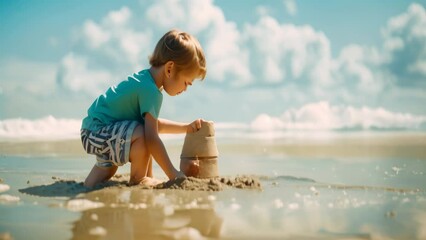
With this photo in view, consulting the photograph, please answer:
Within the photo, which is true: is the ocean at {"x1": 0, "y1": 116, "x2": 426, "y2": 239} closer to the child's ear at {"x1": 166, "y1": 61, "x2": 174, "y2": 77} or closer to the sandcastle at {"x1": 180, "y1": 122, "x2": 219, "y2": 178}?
the sandcastle at {"x1": 180, "y1": 122, "x2": 219, "y2": 178}

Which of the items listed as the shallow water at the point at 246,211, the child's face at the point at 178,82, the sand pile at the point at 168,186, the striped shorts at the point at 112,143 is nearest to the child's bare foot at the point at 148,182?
the sand pile at the point at 168,186

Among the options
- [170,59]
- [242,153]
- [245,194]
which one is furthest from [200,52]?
[242,153]

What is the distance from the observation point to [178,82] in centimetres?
480

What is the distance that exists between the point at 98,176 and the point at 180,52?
1.44 metres

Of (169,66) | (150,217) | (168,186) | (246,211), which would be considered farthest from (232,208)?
(169,66)

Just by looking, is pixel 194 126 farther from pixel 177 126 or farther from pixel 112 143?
pixel 112 143

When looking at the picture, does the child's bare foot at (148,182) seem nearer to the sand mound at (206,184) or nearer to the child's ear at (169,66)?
the sand mound at (206,184)

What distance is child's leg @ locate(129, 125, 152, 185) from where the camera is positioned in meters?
4.50

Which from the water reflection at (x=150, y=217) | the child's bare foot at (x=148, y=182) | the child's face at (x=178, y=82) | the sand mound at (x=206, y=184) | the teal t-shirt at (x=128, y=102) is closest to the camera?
the water reflection at (x=150, y=217)

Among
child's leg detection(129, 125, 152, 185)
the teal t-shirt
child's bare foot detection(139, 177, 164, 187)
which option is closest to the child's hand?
the teal t-shirt

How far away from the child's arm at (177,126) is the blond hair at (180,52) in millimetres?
560

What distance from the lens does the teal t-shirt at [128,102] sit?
458 centimetres

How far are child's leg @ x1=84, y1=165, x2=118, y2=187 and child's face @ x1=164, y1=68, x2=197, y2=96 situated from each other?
0.97 meters

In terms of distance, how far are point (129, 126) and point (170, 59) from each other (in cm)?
77
